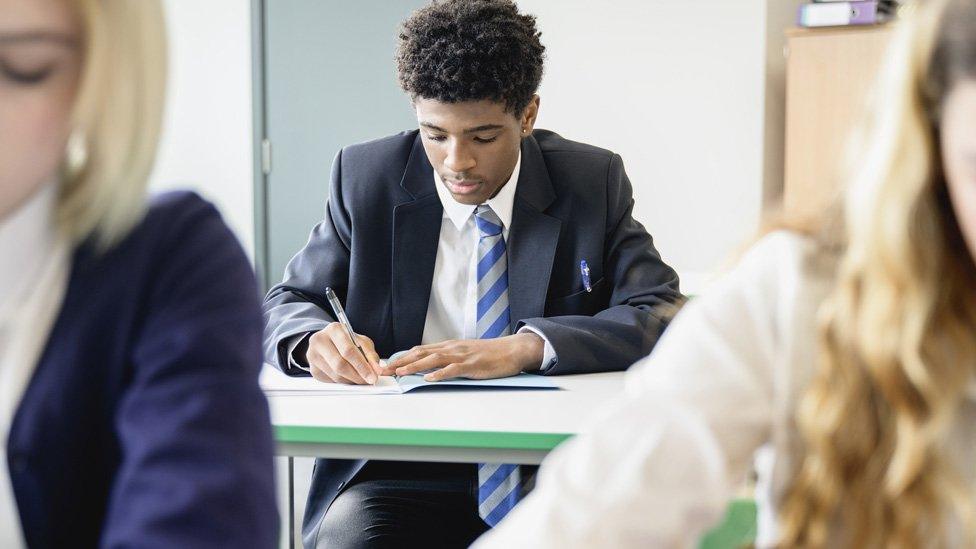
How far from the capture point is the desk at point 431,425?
1649 mm

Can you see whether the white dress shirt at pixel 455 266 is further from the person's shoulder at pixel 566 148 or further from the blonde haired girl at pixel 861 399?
the blonde haired girl at pixel 861 399

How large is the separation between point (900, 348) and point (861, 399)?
4 cm

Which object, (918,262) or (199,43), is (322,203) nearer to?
(199,43)

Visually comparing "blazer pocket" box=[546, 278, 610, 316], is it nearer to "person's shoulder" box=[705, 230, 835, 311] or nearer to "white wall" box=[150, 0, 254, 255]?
"person's shoulder" box=[705, 230, 835, 311]

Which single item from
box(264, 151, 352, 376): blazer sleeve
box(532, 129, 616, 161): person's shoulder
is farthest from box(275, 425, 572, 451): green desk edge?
box(532, 129, 616, 161): person's shoulder

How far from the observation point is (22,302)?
0.81 m

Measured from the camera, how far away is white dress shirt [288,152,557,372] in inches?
90.4

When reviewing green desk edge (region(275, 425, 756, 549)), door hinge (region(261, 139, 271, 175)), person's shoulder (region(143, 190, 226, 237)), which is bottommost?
green desk edge (region(275, 425, 756, 549))

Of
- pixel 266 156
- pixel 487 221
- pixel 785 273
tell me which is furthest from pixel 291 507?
pixel 266 156

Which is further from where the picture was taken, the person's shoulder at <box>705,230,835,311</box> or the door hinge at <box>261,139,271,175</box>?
the door hinge at <box>261,139,271,175</box>

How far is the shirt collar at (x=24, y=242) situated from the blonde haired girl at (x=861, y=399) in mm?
375

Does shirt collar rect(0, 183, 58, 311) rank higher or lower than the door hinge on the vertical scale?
higher

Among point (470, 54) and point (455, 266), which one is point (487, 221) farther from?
point (470, 54)

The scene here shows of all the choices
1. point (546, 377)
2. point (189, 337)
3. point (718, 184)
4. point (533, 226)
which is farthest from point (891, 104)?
point (718, 184)
